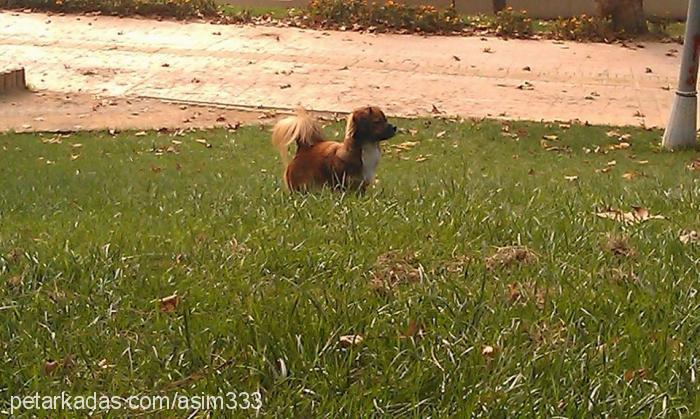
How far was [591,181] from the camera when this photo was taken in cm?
877

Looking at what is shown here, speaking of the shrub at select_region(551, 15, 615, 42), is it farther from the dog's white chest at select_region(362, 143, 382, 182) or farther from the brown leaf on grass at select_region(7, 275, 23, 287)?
the brown leaf on grass at select_region(7, 275, 23, 287)

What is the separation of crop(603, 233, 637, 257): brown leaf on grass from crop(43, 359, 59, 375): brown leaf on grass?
7.56 ft

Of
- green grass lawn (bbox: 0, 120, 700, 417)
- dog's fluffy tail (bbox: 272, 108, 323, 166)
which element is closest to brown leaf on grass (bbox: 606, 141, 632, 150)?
dog's fluffy tail (bbox: 272, 108, 323, 166)

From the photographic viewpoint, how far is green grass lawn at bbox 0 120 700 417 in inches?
112

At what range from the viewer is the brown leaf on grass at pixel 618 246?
166 inches

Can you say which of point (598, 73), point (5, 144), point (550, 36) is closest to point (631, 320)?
point (5, 144)

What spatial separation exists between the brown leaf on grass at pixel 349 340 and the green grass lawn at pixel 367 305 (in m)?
0.02

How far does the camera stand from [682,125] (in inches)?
498

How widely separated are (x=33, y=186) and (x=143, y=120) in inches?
227

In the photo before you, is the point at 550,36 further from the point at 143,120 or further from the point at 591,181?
the point at 591,181

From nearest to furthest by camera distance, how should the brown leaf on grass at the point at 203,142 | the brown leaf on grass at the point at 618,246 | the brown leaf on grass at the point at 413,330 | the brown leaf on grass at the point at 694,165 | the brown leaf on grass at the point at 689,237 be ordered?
the brown leaf on grass at the point at 413,330
the brown leaf on grass at the point at 618,246
the brown leaf on grass at the point at 689,237
the brown leaf on grass at the point at 694,165
the brown leaf on grass at the point at 203,142

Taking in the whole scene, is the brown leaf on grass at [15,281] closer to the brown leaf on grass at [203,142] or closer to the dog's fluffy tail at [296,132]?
the dog's fluffy tail at [296,132]

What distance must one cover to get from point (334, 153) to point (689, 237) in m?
3.76

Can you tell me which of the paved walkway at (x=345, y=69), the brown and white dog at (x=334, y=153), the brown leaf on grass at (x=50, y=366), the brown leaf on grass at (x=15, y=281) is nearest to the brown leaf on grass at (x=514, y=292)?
the brown leaf on grass at (x=50, y=366)
